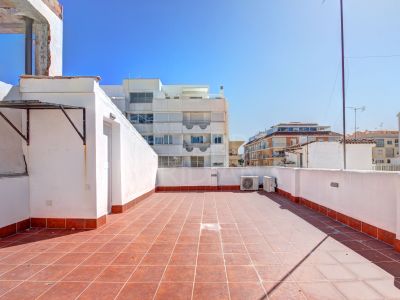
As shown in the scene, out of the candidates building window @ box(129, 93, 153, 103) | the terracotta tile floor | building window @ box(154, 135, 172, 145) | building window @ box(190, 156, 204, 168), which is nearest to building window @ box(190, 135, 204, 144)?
building window @ box(190, 156, 204, 168)

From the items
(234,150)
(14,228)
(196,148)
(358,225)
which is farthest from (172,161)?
(358,225)

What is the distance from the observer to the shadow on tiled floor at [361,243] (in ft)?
12.1

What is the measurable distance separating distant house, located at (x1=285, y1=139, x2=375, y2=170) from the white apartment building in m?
10.2

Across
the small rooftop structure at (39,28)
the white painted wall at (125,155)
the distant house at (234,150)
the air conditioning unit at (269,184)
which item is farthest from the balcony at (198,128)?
the small rooftop structure at (39,28)

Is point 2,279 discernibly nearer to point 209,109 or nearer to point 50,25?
point 50,25

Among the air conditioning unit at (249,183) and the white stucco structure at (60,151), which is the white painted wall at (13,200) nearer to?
the white stucco structure at (60,151)

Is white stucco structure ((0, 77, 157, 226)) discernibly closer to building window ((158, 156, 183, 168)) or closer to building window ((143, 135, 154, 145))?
building window ((158, 156, 183, 168))

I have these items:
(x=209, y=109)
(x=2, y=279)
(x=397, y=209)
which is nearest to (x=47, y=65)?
(x=2, y=279)

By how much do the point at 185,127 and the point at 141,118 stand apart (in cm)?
606

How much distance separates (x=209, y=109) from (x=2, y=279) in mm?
29470

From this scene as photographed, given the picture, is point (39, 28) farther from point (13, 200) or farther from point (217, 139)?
point (217, 139)

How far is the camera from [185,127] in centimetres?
3184

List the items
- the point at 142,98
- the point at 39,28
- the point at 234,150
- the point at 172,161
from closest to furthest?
the point at 39,28, the point at 172,161, the point at 142,98, the point at 234,150

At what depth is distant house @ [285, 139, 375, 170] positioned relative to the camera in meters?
21.5
